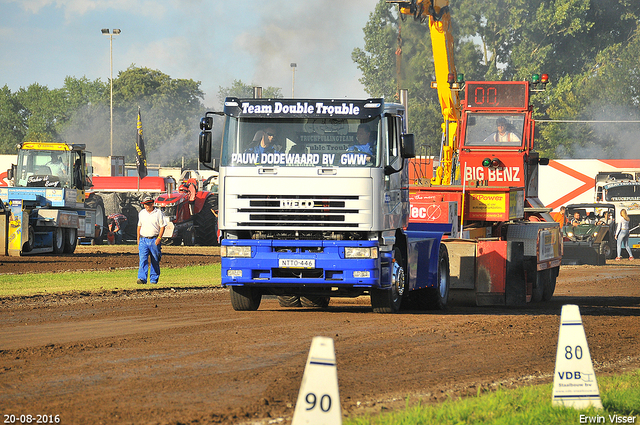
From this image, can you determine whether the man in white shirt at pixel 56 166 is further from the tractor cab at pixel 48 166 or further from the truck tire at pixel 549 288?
the truck tire at pixel 549 288

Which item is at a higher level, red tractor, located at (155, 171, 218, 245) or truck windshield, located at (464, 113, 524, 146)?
truck windshield, located at (464, 113, 524, 146)

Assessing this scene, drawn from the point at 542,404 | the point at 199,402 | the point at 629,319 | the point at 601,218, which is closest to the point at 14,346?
the point at 199,402

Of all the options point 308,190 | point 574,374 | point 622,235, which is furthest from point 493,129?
point 622,235

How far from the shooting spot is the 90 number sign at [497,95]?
2070cm

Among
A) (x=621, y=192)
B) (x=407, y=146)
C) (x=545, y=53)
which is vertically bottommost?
(x=621, y=192)

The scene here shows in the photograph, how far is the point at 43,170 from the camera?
3086 centimetres

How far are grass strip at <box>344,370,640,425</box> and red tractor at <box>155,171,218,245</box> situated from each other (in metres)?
30.3

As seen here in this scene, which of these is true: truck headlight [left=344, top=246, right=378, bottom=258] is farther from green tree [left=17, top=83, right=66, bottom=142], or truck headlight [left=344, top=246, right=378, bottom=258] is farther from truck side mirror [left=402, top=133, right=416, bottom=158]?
green tree [left=17, top=83, right=66, bottom=142]

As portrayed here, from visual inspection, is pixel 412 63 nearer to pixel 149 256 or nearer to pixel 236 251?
pixel 149 256

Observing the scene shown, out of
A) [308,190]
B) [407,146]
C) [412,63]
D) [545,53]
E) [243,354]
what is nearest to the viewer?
[243,354]

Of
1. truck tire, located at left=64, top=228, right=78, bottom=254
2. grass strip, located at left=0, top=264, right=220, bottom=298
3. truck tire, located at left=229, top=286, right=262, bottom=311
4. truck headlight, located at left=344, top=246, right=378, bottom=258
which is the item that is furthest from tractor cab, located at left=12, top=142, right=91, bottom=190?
truck headlight, located at left=344, top=246, right=378, bottom=258

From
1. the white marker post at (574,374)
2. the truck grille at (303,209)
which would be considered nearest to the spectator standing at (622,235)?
the truck grille at (303,209)

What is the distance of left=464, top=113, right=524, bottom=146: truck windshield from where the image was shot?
805 inches

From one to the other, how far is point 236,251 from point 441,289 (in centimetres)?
424
